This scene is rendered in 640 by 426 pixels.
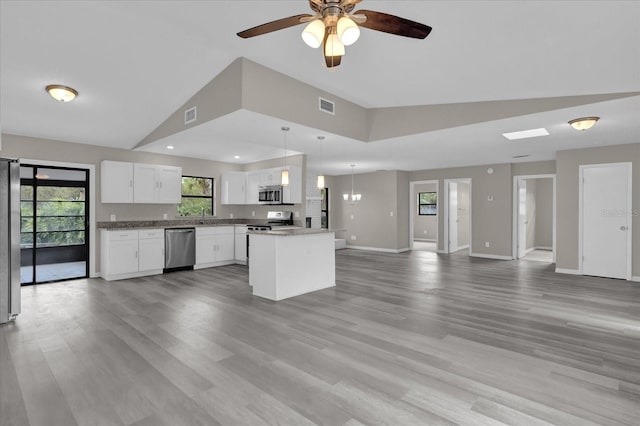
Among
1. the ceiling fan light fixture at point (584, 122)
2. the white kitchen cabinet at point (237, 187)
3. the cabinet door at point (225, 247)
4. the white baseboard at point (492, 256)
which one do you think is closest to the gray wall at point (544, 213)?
the white baseboard at point (492, 256)

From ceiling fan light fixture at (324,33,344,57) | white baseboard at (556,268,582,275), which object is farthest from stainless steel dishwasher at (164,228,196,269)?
white baseboard at (556,268,582,275)

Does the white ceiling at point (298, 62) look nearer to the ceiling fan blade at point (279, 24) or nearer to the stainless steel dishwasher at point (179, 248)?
the ceiling fan blade at point (279, 24)

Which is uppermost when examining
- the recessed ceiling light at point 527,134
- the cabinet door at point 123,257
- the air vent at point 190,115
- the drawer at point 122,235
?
the air vent at point 190,115

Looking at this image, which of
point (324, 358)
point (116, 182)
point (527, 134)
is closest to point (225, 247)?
point (116, 182)

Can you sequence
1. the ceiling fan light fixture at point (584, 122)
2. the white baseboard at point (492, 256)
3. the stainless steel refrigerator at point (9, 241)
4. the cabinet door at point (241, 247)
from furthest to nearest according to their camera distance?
the white baseboard at point (492, 256), the cabinet door at point (241, 247), the ceiling fan light fixture at point (584, 122), the stainless steel refrigerator at point (9, 241)

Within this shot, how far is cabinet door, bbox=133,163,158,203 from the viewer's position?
6.16m

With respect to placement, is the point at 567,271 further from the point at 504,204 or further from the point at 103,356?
the point at 103,356

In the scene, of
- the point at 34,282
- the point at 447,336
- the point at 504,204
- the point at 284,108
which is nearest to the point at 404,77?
the point at 284,108

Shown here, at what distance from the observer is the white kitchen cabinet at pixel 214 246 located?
6684 millimetres

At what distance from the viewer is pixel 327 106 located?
471 centimetres

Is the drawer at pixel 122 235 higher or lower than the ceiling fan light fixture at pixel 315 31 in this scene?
lower

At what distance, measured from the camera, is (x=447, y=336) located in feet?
10.2

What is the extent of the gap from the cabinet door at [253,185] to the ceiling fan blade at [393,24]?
5.48 meters

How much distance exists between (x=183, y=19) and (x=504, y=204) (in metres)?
7.94
